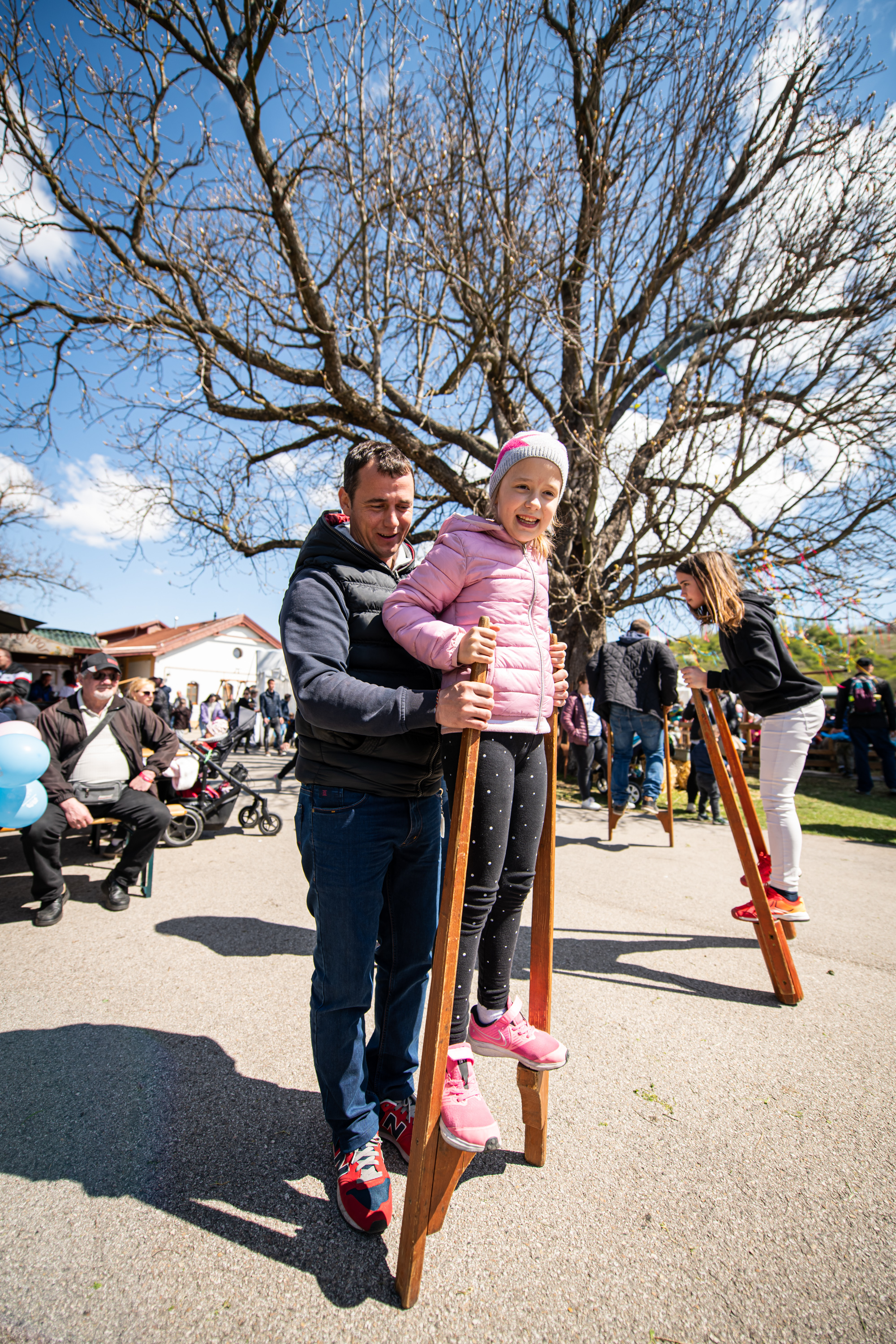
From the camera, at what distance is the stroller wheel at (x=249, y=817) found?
287 inches

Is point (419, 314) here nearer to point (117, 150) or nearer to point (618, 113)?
point (618, 113)

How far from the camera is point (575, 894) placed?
494 cm

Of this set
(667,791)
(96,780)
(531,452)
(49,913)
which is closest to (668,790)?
(667,791)

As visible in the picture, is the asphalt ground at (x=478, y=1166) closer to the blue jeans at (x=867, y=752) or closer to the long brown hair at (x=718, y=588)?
the long brown hair at (x=718, y=588)

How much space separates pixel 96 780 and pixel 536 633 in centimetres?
388

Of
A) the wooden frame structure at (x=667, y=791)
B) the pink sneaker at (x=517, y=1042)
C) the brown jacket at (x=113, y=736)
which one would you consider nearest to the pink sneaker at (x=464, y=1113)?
the pink sneaker at (x=517, y=1042)

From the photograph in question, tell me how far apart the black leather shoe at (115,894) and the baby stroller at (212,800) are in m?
1.68

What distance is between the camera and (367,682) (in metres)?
1.80

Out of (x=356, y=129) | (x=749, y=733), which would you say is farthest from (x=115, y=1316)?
(x=749, y=733)

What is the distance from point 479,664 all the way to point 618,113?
30.4ft

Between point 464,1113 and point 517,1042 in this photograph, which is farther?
point 517,1042

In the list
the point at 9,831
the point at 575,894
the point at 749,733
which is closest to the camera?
the point at 575,894

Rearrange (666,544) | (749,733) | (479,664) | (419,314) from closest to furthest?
(479,664)
(419,314)
(666,544)
(749,733)

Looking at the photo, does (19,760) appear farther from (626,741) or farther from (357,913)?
(626,741)
